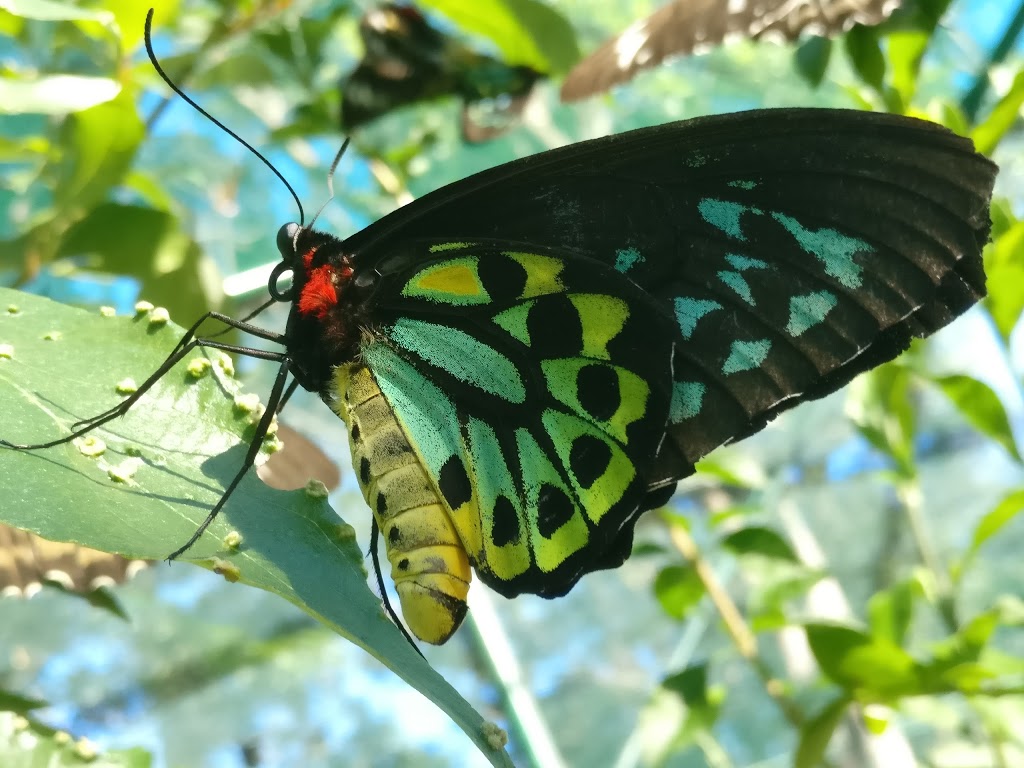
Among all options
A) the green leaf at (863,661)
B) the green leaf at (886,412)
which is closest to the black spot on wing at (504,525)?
the green leaf at (863,661)

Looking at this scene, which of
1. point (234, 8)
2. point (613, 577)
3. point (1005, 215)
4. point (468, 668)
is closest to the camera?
point (1005, 215)

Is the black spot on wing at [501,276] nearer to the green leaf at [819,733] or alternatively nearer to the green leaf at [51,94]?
the green leaf at [51,94]

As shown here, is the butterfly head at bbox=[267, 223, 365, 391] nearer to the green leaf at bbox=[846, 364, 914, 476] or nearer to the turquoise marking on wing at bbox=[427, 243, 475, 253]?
the turquoise marking on wing at bbox=[427, 243, 475, 253]

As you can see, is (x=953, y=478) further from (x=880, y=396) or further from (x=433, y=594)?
(x=433, y=594)

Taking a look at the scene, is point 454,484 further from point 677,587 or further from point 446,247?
point 677,587

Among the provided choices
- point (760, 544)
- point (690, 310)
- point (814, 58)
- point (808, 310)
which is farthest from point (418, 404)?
point (814, 58)

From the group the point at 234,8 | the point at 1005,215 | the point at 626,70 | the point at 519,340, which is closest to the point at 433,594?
the point at 519,340
